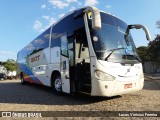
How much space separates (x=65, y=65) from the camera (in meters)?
9.96

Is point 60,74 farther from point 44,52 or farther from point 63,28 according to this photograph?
point 44,52

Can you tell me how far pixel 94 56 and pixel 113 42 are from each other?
107 cm

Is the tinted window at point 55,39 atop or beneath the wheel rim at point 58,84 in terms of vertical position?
atop

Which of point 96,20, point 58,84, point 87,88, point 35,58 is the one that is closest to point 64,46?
point 58,84

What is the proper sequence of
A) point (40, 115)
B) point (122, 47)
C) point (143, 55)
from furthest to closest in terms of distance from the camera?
1. point (143, 55)
2. point (122, 47)
3. point (40, 115)

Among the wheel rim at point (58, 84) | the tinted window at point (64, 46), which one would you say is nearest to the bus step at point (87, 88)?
the tinted window at point (64, 46)

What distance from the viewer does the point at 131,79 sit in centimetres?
895

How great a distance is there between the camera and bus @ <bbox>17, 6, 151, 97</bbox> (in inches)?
322

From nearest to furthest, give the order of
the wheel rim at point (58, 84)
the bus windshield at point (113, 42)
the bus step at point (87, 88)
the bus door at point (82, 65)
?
the bus windshield at point (113, 42) → the bus step at point (87, 88) → the bus door at point (82, 65) → the wheel rim at point (58, 84)

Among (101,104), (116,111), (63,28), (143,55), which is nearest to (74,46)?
(63,28)

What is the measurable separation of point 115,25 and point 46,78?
4.88 metres

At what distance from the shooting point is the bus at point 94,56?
26.8ft

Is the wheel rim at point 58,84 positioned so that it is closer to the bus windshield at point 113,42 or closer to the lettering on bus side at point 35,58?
the bus windshield at point 113,42

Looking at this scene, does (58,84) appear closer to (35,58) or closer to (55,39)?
(55,39)
